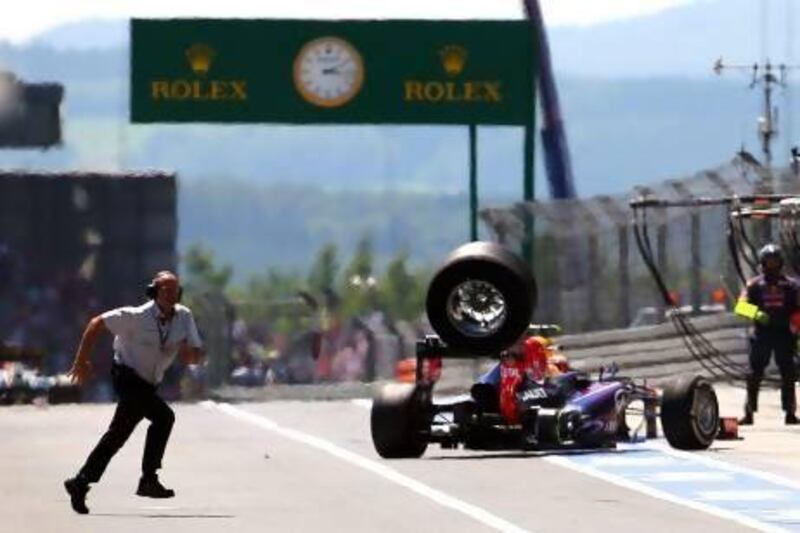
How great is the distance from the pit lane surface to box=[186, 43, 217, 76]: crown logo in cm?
1979

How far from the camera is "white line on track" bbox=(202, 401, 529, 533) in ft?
66.3

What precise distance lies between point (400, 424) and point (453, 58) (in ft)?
80.5

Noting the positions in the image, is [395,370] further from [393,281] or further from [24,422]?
[393,281]

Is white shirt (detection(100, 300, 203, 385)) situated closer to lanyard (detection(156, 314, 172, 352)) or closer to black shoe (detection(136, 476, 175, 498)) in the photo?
lanyard (detection(156, 314, 172, 352))

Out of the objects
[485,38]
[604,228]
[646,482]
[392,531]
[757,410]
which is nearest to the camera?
[392,531]

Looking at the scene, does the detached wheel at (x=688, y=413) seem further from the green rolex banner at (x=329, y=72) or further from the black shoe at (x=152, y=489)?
the green rolex banner at (x=329, y=72)

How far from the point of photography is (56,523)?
65.9 ft

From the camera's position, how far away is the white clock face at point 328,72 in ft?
166

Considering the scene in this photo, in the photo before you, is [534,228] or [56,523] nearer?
[56,523]

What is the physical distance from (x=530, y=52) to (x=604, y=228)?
252 inches

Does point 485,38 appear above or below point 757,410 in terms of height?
above

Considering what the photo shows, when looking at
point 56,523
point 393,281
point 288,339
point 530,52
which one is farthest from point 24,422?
point 393,281

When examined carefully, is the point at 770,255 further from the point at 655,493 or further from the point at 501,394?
the point at 655,493

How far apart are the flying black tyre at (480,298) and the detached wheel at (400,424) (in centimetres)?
70
